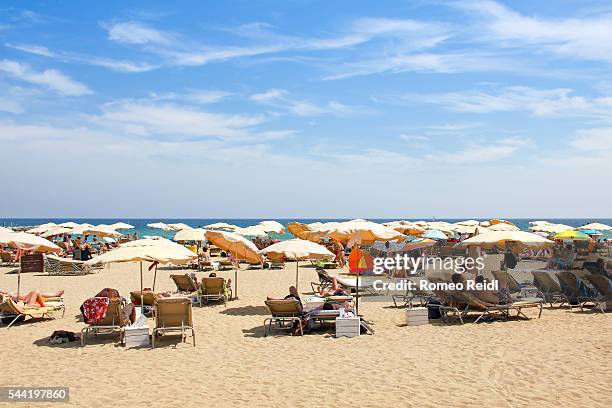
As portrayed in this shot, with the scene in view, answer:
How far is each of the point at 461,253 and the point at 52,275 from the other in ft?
55.6

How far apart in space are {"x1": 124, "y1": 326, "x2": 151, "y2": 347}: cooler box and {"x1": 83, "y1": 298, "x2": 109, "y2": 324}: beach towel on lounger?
69 cm

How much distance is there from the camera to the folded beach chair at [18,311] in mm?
10266

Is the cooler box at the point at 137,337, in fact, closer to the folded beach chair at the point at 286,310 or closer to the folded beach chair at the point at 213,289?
the folded beach chair at the point at 286,310

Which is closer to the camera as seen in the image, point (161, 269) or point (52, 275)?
point (52, 275)

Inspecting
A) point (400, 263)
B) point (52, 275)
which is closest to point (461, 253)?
point (400, 263)

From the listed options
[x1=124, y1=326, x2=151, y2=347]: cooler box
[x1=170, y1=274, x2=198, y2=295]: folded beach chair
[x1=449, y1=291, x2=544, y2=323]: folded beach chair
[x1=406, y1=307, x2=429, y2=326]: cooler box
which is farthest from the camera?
[x1=170, y1=274, x2=198, y2=295]: folded beach chair

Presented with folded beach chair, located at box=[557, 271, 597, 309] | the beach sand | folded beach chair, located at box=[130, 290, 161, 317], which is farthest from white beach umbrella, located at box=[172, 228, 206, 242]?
folded beach chair, located at box=[557, 271, 597, 309]

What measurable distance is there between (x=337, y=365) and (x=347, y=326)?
199 centimetres

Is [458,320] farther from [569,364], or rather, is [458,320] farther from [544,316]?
[569,364]

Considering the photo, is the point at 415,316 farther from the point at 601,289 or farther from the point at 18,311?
the point at 18,311

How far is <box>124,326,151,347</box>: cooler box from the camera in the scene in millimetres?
8750

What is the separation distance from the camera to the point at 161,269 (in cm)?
2262

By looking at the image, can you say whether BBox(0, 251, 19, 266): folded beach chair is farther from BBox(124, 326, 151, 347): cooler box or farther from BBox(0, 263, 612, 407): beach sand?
BBox(124, 326, 151, 347): cooler box

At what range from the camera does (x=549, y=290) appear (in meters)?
12.5
